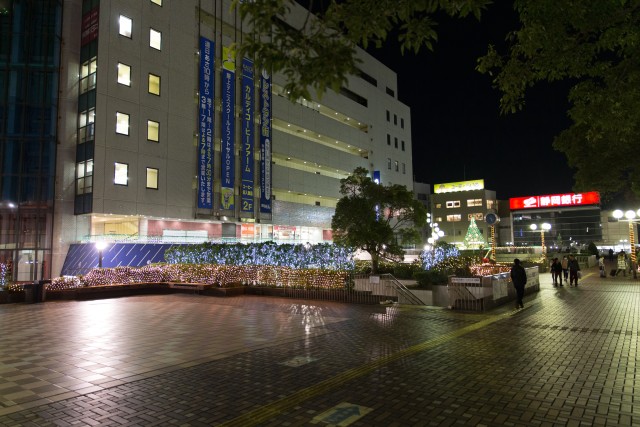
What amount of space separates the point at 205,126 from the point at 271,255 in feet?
68.6

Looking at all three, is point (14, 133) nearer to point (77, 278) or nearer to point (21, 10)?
point (21, 10)

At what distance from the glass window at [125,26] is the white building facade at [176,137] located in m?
0.08

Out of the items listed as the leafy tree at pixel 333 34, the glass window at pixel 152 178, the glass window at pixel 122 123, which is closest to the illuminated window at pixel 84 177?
the glass window at pixel 122 123

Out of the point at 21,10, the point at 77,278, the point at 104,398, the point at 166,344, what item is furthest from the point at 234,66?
the point at 104,398

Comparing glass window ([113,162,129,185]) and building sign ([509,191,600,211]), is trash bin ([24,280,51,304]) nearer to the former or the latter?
glass window ([113,162,129,185])

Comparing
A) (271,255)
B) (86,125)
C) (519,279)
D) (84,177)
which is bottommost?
(519,279)

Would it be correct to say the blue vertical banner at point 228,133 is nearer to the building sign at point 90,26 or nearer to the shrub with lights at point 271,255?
the building sign at point 90,26

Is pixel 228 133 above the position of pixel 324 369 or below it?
above

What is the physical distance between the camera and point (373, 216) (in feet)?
76.0

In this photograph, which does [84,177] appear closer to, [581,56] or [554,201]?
[581,56]

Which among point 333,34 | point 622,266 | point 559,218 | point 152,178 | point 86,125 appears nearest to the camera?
point 333,34

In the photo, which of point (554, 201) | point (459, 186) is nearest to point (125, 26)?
point (459, 186)

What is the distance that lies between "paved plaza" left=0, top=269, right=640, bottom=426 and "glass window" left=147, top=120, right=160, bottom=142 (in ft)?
75.8

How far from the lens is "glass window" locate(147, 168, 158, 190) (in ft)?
110
